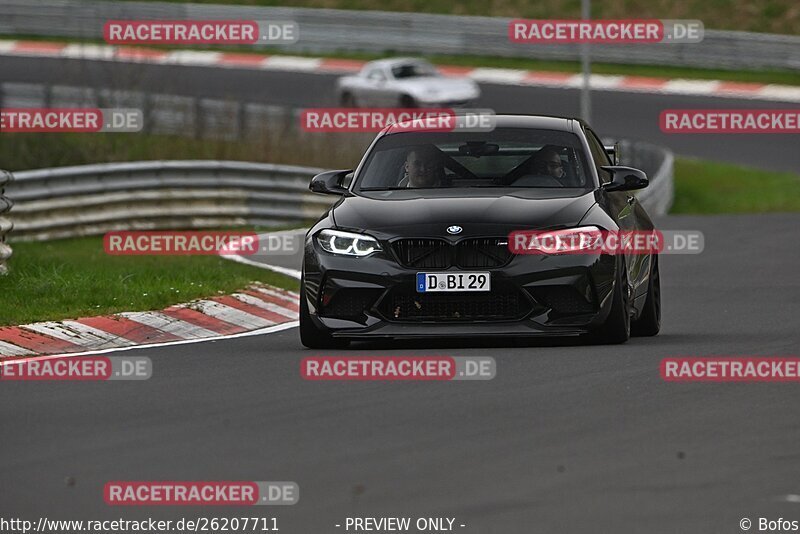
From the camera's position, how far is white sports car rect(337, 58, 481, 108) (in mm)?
39469

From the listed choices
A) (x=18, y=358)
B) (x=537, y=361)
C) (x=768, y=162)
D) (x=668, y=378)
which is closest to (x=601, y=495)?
(x=668, y=378)

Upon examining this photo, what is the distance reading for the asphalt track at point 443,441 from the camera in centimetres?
658

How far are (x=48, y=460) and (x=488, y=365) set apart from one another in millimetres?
3177

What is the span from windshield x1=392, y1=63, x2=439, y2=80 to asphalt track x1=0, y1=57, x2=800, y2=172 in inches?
57.9

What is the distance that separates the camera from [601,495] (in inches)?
264

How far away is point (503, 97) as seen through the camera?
42969 mm

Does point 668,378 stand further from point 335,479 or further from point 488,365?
point 335,479

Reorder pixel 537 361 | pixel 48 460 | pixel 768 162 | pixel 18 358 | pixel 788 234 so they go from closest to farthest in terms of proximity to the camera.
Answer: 1. pixel 48 460
2. pixel 537 361
3. pixel 18 358
4. pixel 788 234
5. pixel 768 162

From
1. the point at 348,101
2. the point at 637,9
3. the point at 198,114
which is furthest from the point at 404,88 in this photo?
the point at 637,9

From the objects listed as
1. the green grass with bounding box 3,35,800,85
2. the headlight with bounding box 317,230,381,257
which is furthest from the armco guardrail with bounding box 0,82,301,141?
the headlight with bounding box 317,230,381,257

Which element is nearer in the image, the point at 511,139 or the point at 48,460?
the point at 48,460

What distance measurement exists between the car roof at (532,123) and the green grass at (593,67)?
31.0 metres

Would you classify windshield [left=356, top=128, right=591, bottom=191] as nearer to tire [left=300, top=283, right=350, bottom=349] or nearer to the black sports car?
the black sports car

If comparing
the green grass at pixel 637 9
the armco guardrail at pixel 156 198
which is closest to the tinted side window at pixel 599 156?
the armco guardrail at pixel 156 198
